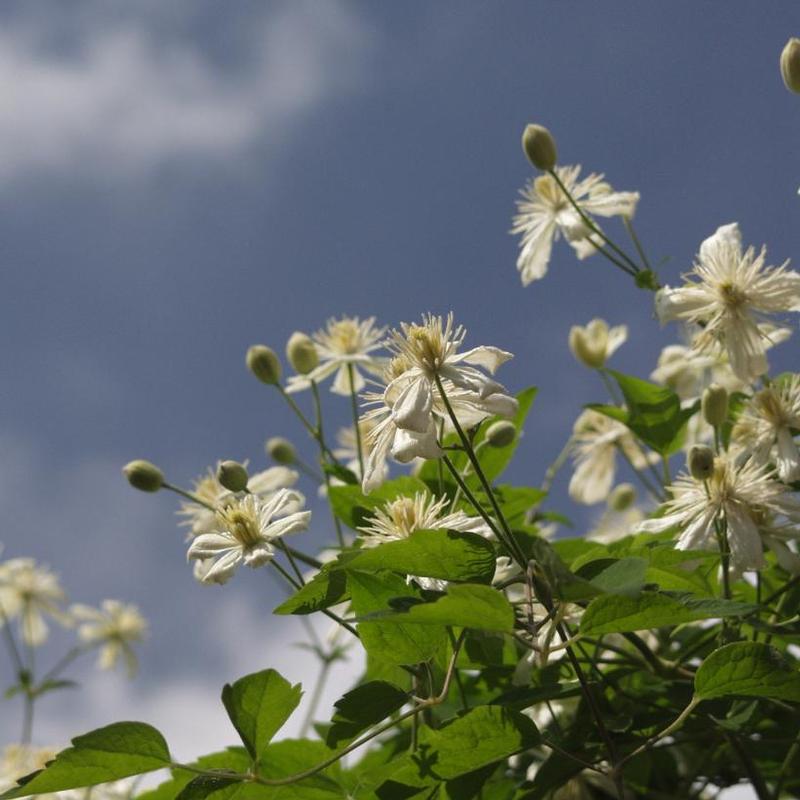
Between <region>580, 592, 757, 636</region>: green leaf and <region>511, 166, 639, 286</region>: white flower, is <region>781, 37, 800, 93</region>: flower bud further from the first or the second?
<region>580, 592, 757, 636</region>: green leaf

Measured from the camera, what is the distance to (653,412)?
150 centimetres

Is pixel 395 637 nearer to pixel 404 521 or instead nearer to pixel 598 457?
pixel 404 521

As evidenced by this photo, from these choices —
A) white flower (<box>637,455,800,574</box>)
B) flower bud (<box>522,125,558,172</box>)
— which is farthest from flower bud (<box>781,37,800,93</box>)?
white flower (<box>637,455,800,574</box>)

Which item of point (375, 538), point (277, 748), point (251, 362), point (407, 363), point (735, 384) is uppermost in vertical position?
point (251, 362)

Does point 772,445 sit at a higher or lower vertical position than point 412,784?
higher

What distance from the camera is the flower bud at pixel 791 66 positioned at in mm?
1354

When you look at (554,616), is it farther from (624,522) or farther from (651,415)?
(624,522)

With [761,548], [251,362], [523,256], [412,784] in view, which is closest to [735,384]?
[523,256]

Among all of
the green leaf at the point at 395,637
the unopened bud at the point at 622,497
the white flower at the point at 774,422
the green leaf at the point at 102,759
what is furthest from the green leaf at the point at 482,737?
the unopened bud at the point at 622,497

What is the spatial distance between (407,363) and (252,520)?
0.83 feet

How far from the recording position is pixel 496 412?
1.00 meters

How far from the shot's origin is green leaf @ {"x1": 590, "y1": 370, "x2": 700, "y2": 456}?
1.49 metres

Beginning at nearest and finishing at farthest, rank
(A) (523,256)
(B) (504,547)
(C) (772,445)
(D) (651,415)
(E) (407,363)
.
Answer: (B) (504,547)
(E) (407,363)
(C) (772,445)
(D) (651,415)
(A) (523,256)

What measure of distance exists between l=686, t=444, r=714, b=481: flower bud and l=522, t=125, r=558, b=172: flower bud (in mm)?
581
